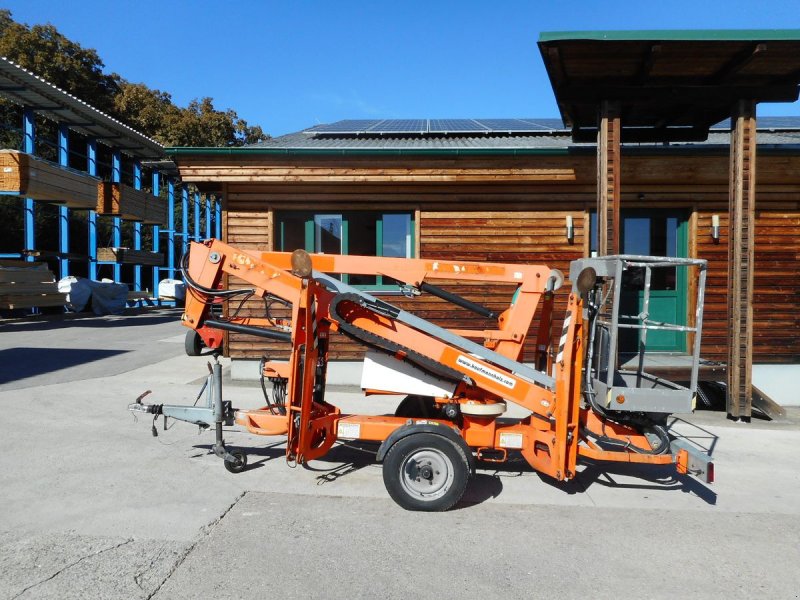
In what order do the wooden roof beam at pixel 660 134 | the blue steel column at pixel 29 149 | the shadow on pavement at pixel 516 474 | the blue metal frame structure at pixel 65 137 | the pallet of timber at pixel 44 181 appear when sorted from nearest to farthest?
the shadow on pavement at pixel 516 474
the wooden roof beam at pixel 660 134
the pallet of timber at pixel 44 181
the blue metal frame structure at pixel 65 137
the blue steel column at pixel 29 149

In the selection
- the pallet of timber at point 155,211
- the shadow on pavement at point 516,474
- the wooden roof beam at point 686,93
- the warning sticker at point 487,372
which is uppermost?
the pallet of timber at point 155,211

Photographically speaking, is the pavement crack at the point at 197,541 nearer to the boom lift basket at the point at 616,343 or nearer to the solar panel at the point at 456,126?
the boom lift basket at the point at 616,343

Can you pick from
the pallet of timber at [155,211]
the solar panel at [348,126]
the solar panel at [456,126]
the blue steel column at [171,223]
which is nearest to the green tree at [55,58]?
the blue steel column at [171,223]

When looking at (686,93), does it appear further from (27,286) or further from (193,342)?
(27,286)

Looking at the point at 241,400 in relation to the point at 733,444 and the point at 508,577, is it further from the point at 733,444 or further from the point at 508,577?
the point at 733,444

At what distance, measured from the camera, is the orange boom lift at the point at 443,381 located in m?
4.73

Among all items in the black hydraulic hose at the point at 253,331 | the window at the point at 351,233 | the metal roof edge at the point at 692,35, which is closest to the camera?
the black hydraulic hose at the point at 253,331

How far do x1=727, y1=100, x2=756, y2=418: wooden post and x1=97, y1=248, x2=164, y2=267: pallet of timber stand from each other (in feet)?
87.0

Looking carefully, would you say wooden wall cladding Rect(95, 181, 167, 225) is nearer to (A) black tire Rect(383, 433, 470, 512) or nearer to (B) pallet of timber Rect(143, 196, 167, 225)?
(B) pallet of timber Rect(143, 196, 167, 225)

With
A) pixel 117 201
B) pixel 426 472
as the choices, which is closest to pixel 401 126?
pixel 426 472

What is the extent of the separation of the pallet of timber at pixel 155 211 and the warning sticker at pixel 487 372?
→ 27.0 metres

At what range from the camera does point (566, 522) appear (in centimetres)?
465

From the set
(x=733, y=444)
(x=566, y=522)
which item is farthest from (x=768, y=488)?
(x=566, y=522)

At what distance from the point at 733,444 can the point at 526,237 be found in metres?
4.51
